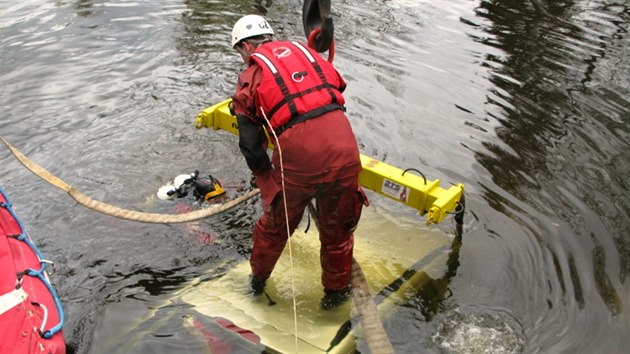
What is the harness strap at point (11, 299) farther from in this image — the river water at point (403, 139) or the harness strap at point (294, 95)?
the harness strap at point (294, 95)

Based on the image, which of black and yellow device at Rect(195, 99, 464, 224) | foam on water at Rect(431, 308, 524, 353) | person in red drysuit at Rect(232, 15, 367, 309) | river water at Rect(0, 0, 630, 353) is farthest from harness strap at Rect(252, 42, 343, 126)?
foam on water at Rect(431, 308, 524, 353)

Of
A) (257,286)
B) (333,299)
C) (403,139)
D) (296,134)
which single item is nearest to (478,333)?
(333,299)

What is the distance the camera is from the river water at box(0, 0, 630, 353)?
191 inches

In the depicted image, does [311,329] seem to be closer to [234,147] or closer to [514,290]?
[514,290]

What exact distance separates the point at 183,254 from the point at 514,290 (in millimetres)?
3076

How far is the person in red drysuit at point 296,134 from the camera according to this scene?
12.5 ft

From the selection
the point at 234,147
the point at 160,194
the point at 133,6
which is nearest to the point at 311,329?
the point at 160,194

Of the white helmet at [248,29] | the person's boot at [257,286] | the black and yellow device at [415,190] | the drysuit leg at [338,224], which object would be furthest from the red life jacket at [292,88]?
the person's boot at [257,286]

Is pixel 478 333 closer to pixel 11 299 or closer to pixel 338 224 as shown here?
pixel 338 224

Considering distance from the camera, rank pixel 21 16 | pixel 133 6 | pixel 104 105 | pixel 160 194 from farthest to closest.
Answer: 1. pixel 133 6
2. pixel 21 16
3. pixel 104 105
4. pixel 160 194

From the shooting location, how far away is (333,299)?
15.4 feet

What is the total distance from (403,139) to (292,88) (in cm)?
412

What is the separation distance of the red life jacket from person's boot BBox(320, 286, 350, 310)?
1540 mm

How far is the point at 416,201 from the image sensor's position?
4.85 m
